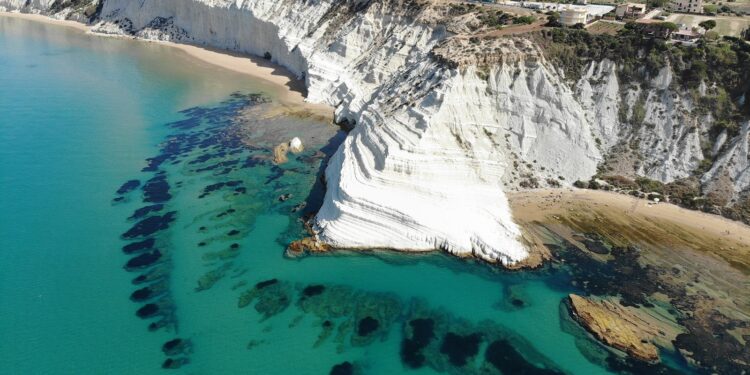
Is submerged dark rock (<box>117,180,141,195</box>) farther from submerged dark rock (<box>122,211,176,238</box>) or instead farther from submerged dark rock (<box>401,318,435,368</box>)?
submerged dark rock (<box>401,318,435,368</box>)

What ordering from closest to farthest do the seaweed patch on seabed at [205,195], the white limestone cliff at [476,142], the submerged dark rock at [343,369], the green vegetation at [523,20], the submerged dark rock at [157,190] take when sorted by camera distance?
1. the submerged dark rock at [343,369]
2. the seaweed patch on seabed at [205,195]
3. the white limestone cliff at [476,142]
4. the submerged dark rock at [157,190]
5. the green vegetation at [523,20]

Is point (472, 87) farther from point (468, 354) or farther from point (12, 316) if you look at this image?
point (12, 316)

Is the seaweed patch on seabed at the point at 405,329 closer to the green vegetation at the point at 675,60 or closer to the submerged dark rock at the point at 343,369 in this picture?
the submerged dark rock at the point at 343,369

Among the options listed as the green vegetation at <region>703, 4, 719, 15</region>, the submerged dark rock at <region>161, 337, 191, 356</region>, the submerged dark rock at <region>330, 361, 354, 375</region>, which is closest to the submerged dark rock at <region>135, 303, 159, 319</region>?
the submerged dark rock at <region>161, 337, 191, 356</region>

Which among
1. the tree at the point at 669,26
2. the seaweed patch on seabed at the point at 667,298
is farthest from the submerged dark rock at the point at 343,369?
the tree at the point at 669,26

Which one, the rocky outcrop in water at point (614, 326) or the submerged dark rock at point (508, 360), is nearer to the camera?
the submerged dark rock at point (508, 360)

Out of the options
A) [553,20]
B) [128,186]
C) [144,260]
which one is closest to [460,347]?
[144,260]
